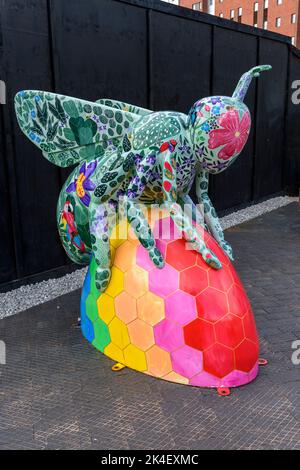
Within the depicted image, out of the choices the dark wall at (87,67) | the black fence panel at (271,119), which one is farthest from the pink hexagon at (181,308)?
the black fence panel at (271,119)

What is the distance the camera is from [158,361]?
129 inches

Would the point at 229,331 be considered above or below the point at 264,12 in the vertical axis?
below

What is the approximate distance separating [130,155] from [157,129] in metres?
0.28

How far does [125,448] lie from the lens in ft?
8.64

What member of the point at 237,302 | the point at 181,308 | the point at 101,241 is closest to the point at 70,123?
the point at 101,241

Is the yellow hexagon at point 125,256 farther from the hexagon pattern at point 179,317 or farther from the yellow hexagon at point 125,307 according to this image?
the yellow hexagon at point 125,307

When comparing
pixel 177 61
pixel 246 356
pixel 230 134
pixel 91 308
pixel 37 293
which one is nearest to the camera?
pixel 230 134

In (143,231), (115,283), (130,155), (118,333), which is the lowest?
(118,333)

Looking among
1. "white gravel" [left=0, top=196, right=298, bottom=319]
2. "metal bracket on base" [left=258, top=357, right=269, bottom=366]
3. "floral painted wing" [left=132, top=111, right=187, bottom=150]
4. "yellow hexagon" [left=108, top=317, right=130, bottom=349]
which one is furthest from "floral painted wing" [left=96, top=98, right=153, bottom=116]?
"white gravel" [left=0, top=196, right=298, bottom=319]

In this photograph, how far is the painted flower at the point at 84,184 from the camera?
11.9ft

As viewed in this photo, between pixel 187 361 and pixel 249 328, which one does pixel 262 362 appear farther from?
pixel 187 361

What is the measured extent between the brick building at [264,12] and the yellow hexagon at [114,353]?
37.1m

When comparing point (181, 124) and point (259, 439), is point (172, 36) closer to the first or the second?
point (181, 124)

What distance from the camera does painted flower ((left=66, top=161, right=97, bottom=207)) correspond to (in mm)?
3639
